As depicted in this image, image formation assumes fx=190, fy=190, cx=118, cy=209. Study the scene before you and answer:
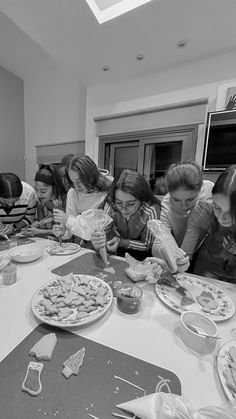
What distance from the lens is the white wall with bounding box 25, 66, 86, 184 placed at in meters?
3.31

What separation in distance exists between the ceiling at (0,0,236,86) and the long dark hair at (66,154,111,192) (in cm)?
140

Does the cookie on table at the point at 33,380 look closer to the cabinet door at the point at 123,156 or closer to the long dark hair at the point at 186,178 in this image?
the long dark hair at the point at 186,178

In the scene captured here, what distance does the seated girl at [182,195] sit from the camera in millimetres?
1105

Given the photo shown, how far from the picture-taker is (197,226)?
1097 mm

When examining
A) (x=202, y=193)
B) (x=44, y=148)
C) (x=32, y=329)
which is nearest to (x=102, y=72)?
(x=44, y=148)

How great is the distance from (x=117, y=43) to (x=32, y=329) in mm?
2593

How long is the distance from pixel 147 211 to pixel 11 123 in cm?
371

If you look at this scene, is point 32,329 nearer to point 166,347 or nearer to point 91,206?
point 166,347

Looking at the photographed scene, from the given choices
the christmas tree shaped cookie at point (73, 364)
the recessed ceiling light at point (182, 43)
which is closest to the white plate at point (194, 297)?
the christmas tree shaped cookie at point (73, 364)

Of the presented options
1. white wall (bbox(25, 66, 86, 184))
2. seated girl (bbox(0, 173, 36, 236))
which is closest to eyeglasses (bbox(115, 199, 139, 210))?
seated girl (bbox(0, 173, 36, 236))

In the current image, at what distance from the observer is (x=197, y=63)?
2.17 metres

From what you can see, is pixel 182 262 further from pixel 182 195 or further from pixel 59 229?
pixel 59 229

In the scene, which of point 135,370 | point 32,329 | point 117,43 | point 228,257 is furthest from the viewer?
point 117,43

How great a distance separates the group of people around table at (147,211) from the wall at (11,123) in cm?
246
